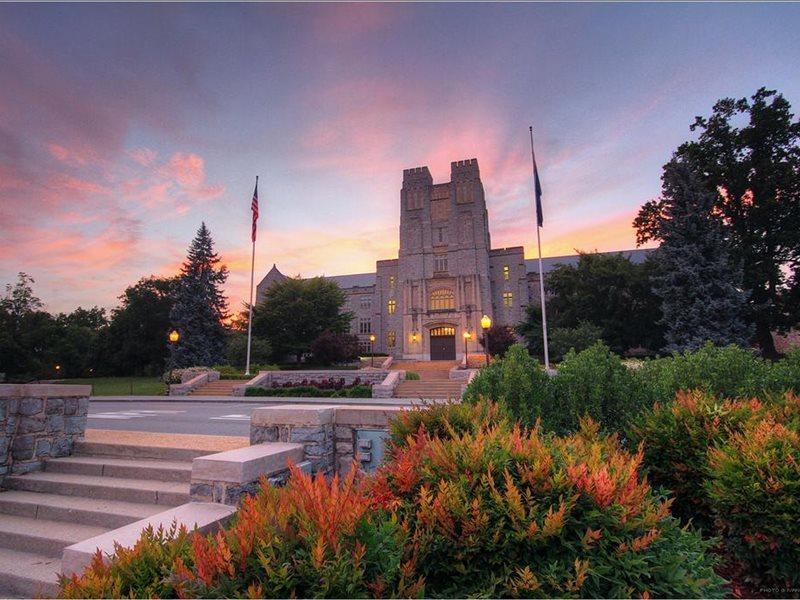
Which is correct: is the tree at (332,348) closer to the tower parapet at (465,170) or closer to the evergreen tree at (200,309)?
the evergreen tree at (200,309)

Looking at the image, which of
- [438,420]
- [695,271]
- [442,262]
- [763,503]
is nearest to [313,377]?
[438,420]

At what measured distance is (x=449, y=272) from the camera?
2055 inches

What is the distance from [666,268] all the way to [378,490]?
31.3m

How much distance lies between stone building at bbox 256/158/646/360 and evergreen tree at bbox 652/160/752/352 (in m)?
22.2

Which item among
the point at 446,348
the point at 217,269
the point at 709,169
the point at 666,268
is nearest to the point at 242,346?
the point at 217,269

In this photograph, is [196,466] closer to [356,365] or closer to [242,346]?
[242,346]

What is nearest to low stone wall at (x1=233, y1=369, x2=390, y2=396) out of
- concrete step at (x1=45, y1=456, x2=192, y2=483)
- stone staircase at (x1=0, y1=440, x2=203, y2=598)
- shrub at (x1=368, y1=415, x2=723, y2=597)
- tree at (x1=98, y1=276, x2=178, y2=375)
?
concrete step at (x1=45, y1=456, x2=192, y2=483)

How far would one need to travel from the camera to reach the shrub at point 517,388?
5.25 metres

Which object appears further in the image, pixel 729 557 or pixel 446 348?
pixel 446 348

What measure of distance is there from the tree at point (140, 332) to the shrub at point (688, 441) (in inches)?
2111

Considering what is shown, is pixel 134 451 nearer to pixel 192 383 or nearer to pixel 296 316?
pixel 192 383

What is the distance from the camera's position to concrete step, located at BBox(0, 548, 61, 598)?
3.63 m

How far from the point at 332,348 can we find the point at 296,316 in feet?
30.0

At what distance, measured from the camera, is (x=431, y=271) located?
174 ft
